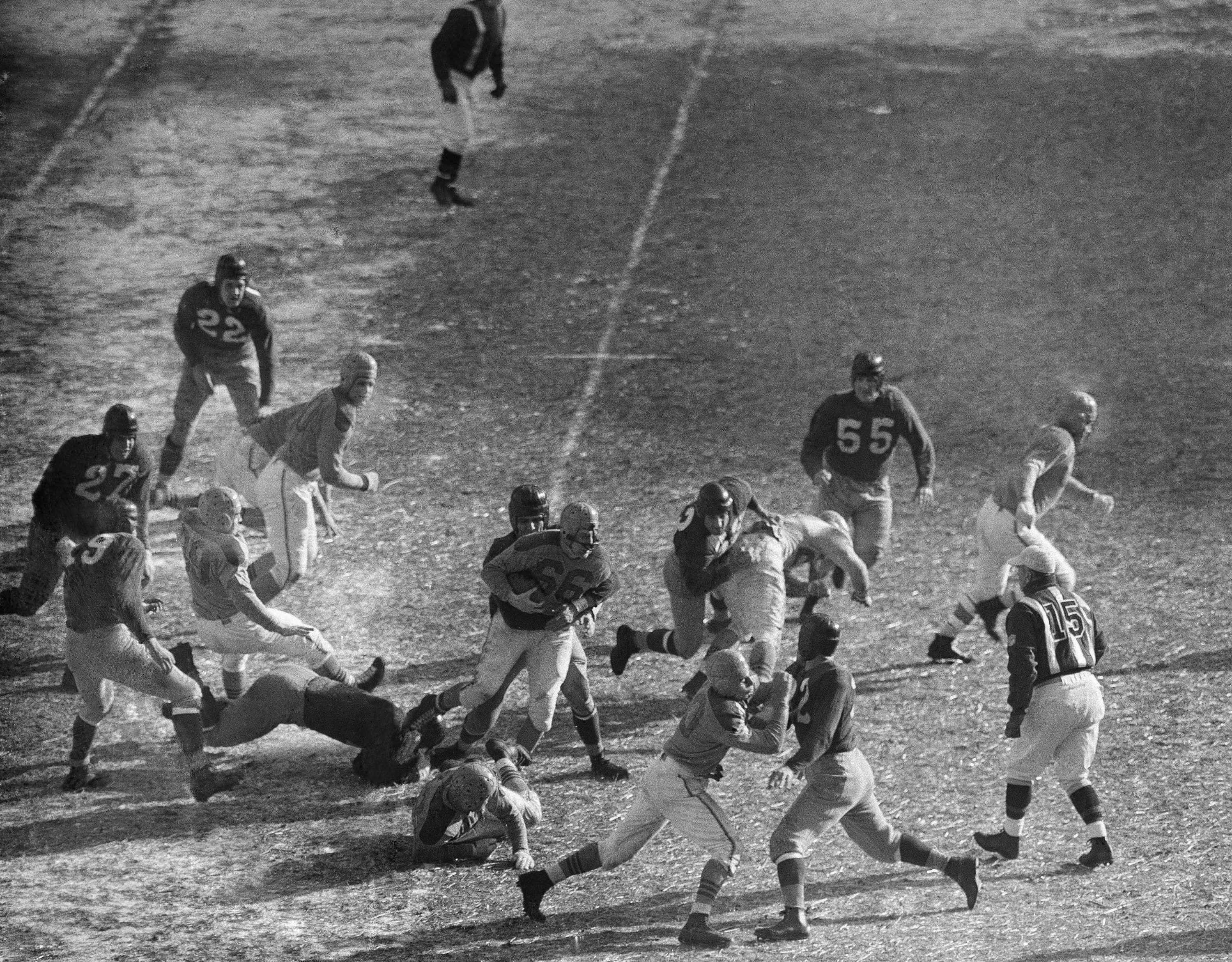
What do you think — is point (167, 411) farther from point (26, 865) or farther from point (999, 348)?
point (999, 348)

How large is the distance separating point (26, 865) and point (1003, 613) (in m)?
7.27

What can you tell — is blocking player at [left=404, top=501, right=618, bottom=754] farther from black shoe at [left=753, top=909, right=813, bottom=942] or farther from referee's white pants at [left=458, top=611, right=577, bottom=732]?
black shoe at [left=753, top=909, right=813, bottom=942]

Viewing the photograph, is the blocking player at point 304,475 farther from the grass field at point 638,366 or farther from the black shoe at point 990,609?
the black shoe at point 990,609

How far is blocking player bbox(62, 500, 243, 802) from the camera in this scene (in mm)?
10805

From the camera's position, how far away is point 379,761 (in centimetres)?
1116

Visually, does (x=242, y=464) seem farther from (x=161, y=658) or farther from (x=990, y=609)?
(x=990, y=609)

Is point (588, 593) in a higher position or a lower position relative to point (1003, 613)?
higher

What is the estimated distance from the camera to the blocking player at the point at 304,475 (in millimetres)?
12430

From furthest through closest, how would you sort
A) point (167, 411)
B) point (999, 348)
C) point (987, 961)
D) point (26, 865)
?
point (999, 348), point (167, 411), point (26, 865), point (987, 961)

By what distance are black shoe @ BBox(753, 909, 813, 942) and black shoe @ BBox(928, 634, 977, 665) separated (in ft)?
11.6

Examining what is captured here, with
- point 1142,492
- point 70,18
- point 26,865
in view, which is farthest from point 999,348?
point 70,18

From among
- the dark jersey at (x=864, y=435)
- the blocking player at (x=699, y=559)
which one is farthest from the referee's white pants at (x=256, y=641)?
the dark jersey at (x=864, y=435)

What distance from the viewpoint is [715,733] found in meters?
9.41

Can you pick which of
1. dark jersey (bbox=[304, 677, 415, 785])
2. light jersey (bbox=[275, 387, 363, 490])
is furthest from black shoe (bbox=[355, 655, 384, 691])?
light jersey (bbox=[275, 387, 363, 490])
